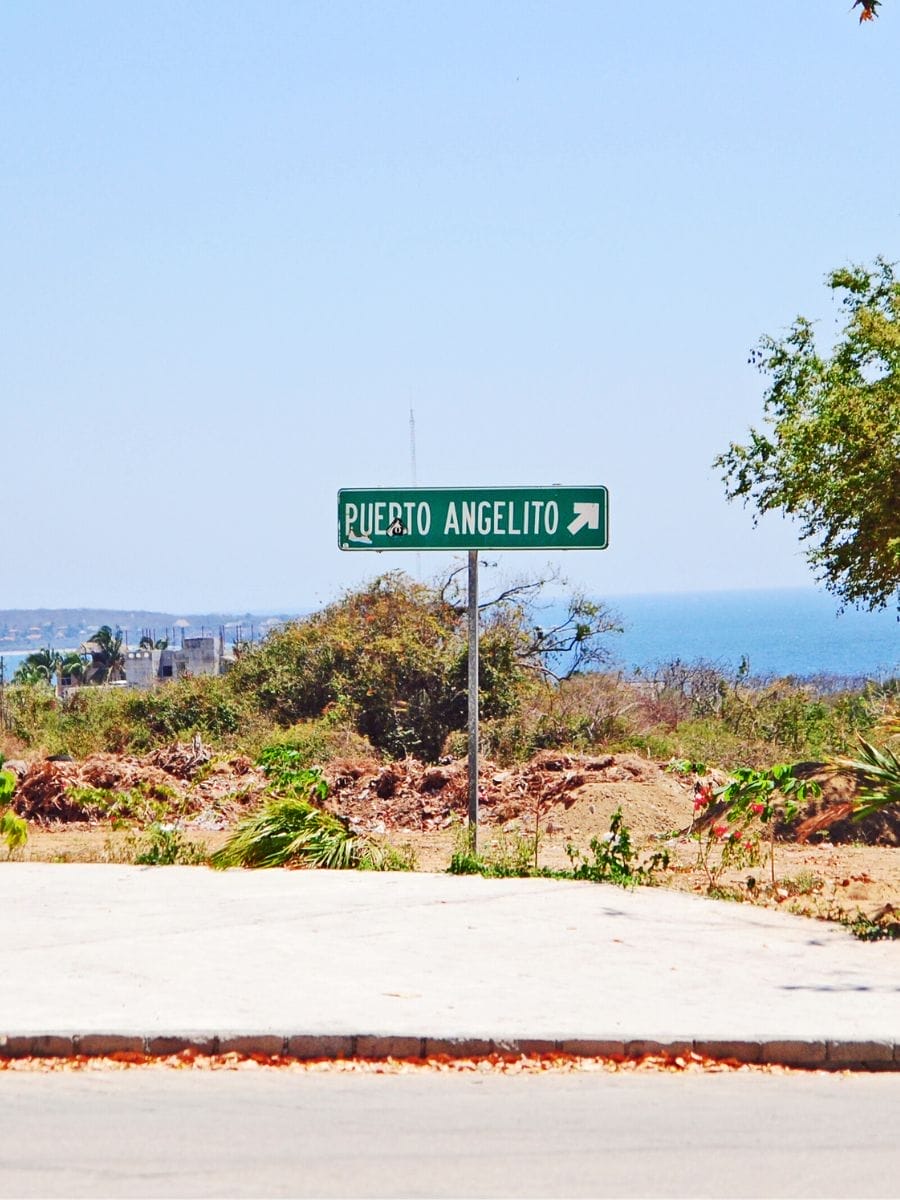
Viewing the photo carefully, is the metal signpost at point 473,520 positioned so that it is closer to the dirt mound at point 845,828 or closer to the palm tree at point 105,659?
the dirt mound at point 845,828

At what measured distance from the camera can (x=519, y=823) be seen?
16.7m

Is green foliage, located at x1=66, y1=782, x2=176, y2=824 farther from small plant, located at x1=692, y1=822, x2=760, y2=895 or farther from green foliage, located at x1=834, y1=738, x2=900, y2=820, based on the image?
green foliage, located at x1=834, y1=738, x2=900, y2=820

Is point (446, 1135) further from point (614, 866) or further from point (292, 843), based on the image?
point (292, 843)

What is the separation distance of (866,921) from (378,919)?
3117 mm

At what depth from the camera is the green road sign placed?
1248 centimetres

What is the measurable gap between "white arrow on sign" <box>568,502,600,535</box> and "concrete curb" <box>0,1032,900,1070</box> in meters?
6.02

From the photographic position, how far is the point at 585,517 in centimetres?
1249

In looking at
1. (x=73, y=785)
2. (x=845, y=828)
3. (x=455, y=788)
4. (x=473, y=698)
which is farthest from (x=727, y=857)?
(x=73, y=785)

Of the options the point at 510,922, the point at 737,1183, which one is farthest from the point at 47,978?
the point at 737,1183

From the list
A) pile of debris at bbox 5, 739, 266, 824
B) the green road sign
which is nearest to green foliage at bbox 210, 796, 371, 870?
the green road sign

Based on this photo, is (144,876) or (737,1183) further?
(144,876)

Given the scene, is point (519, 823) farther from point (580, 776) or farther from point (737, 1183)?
point (737, 1183)

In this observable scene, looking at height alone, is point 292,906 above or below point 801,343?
below

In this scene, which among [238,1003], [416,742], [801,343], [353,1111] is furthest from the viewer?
[416,742]
